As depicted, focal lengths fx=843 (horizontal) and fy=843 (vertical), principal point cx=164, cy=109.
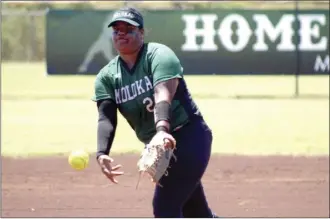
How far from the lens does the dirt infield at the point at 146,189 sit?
8.34 meters

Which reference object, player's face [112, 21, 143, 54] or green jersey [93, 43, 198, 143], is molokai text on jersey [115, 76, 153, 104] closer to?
green jersey [93, 43, 198, 143]

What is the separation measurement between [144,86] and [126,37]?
326 mm

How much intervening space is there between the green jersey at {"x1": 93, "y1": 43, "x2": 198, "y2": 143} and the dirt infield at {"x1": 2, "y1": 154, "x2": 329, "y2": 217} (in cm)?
277

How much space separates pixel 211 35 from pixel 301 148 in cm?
816

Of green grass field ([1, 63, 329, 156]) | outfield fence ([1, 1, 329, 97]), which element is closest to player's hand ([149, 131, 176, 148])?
green grass field ([1, 63, 329, 156])

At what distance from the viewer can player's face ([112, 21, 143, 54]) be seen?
5262 mm

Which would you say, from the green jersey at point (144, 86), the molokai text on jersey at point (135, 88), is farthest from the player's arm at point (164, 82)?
the molokai text on jersey at point (135, 88)

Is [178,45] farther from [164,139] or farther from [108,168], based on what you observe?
[164,139]

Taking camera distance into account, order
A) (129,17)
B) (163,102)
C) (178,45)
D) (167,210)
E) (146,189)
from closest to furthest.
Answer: (163,102) → (129,17) → (167,210) → (146,189) → (178,45)

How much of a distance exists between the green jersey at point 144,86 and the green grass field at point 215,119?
281 inches

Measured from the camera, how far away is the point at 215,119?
16.3 m

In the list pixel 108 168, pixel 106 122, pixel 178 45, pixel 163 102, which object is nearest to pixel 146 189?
pixel 106 122

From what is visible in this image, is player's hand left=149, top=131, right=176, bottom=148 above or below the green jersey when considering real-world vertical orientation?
below

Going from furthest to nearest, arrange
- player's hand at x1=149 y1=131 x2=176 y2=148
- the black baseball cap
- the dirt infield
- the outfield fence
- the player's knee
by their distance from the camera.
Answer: the outfield fence < the dirt infield < the player's knee < the black baseball cap < player's hand at x1=149 y1=131 x2=176 y2=148
